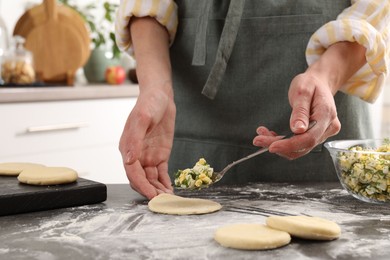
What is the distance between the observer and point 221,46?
51.9 inches

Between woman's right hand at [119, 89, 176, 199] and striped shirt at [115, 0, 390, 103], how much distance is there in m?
0.21

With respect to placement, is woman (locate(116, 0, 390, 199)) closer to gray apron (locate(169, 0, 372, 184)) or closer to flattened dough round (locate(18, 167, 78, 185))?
gray apron (locate(169, 0, 372, 184))

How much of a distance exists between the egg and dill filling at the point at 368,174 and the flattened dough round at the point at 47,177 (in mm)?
460

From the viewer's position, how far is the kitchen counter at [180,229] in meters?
0.77

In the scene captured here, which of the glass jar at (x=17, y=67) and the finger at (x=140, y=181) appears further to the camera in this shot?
the glass jar at (x=17, y=67)

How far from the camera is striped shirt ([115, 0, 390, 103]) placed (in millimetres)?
1215

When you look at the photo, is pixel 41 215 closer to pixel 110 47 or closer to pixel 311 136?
pixel 311 136

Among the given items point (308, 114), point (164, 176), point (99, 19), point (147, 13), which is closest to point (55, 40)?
point (99, 19)

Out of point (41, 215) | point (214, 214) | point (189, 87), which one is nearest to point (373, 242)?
point (214, 214)

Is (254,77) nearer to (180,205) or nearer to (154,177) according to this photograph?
(154,177)

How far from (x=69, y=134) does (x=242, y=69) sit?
1208 millimetres

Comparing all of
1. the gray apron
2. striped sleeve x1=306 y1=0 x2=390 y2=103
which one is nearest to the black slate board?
the gray apron

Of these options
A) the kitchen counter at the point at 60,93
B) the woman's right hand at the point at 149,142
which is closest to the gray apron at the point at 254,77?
the woman's right hand at the point at 149,142

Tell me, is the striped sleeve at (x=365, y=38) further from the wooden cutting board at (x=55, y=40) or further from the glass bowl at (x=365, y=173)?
the wooden cutting board at (x=55, y=40)
